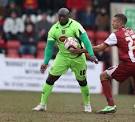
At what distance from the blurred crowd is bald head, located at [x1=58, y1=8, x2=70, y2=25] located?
9.67 metres

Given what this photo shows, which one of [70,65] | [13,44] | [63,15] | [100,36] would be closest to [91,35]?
[100,36]

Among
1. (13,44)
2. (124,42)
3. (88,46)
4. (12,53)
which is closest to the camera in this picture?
(124,42)

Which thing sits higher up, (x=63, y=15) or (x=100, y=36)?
(x=100, y=36)

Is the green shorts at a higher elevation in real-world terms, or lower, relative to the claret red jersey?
lower

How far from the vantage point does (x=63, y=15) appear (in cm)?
1291

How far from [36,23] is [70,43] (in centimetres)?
1101

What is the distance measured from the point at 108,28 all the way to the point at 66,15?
11.8m

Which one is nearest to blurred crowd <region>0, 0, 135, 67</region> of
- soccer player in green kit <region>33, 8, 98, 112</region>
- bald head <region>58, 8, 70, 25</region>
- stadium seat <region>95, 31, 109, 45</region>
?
stadium seat <region>95, 31, 109, 45</region>

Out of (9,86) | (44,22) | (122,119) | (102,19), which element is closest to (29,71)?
(9,86)

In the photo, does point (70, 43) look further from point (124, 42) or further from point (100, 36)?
point (100, 36)

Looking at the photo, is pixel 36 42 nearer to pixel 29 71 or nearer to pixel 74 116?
pixel 29 71

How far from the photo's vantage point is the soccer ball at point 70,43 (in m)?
12.9

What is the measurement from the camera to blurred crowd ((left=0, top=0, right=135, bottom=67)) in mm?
23122

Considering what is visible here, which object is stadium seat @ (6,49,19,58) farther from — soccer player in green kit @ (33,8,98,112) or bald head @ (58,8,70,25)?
bald head @ (58,8,70,25)
